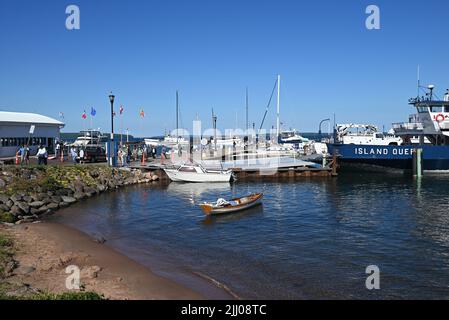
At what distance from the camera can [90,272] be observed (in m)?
11.9

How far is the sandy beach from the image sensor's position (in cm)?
1052

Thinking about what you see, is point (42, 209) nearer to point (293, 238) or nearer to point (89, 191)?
point (89, 191)

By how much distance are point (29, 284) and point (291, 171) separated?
33625mm

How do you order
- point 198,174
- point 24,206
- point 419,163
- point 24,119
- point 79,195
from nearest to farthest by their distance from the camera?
point 24,206 → point 79,195 → point 198,174 → point 24,119 → point 419,163

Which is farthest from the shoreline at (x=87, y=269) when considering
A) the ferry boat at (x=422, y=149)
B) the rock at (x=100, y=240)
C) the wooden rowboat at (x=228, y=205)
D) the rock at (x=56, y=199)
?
the ferry boat at (x=422, y=149)

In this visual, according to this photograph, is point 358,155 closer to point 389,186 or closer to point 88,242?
point 389,186

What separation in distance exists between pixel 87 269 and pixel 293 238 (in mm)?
9423

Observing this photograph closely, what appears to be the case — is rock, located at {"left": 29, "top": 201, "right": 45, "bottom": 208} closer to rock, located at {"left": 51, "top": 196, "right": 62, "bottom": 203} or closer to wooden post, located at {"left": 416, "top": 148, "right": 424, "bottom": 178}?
rock, located at {"left": 51, "top": 196, "right": 62, "bottom": 203}

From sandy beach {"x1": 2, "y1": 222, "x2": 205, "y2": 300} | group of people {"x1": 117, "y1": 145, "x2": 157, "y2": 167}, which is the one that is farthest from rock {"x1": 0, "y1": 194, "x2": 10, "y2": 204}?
group of people {"x1": 117, "y1": 145, "x2": 157, "y2": 167}

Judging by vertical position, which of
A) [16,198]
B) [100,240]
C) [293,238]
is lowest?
[293,238]

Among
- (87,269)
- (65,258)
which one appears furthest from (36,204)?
(87,269)

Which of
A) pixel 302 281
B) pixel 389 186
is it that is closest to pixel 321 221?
pixel 302 281

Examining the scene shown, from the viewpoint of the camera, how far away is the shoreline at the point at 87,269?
10469 mm

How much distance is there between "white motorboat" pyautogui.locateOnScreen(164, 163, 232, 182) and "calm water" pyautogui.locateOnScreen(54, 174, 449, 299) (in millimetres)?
4325
